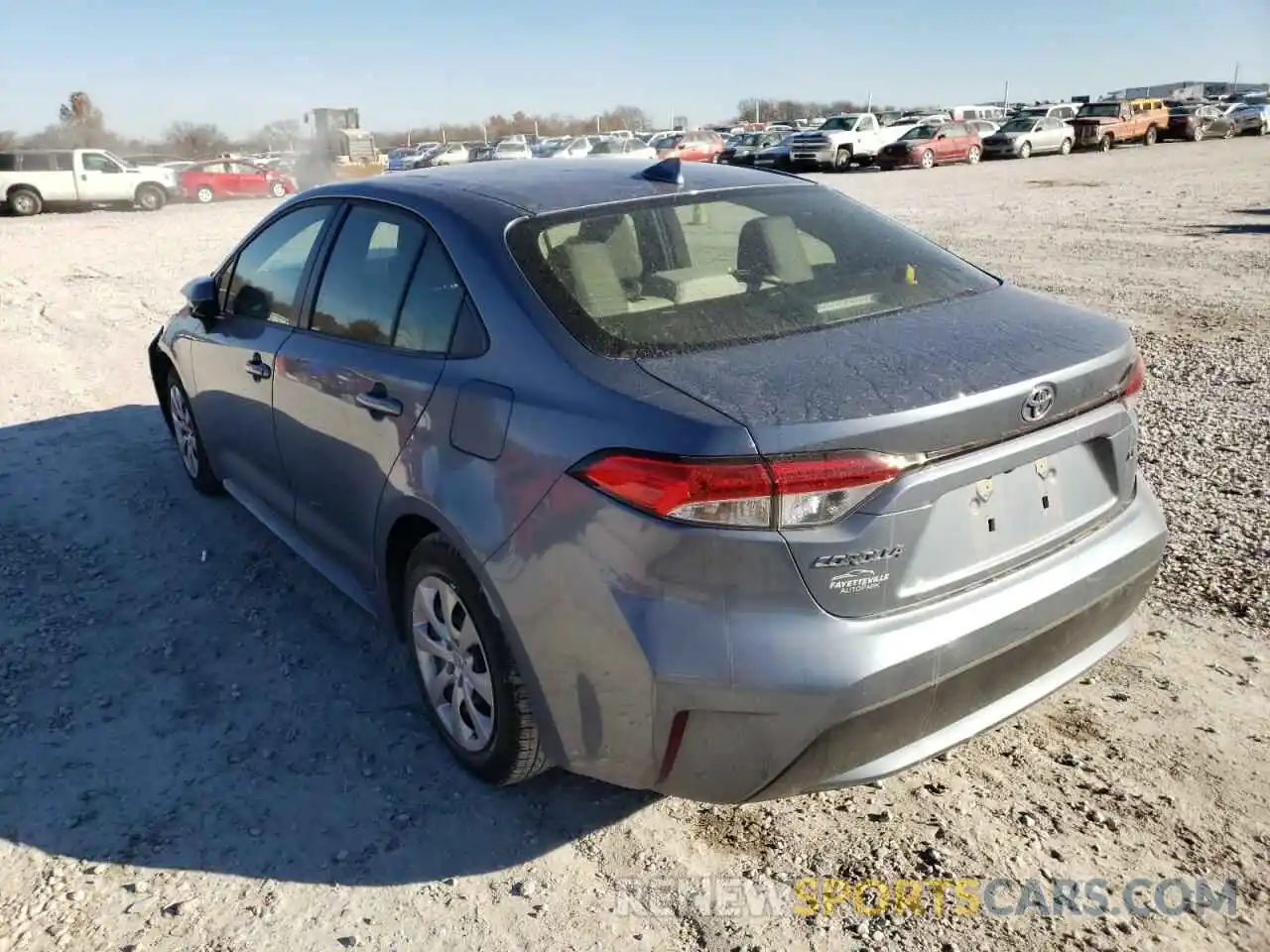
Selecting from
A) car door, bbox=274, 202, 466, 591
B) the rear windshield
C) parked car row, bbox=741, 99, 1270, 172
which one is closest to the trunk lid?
the rear windshield

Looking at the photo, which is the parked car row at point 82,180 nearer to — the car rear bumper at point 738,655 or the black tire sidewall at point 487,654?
the black tire sidewall at point 487,654

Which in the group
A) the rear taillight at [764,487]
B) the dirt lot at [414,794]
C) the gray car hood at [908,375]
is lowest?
the dirt lot at [414,794]

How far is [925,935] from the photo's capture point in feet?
7.85

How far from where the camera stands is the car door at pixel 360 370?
299cm

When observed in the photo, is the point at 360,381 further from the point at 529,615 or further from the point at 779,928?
the point at 779,928

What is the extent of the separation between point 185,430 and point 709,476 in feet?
13.2

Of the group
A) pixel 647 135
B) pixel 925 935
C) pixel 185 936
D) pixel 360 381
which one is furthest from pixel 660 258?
pixel 647 135

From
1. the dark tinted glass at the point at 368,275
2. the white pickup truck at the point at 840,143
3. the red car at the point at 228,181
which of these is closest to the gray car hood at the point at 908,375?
the dark tinted glass at the point at 368,275

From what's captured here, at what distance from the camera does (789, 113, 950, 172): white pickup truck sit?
33625 millimetres

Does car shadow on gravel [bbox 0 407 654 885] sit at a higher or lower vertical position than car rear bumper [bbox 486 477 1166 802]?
lower

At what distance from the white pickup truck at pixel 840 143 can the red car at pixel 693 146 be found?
3.37 meters

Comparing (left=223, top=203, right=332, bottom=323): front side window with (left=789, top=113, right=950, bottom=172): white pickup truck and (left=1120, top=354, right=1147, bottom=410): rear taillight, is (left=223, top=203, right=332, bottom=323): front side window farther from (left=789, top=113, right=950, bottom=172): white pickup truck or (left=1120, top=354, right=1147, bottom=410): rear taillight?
(left=789, top=113, right=950, bottom=172): white pickup truck

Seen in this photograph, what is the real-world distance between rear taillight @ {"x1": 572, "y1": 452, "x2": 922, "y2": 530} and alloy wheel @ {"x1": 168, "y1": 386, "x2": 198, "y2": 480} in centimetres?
363

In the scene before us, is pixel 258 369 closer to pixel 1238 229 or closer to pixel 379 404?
pixel 379 404
